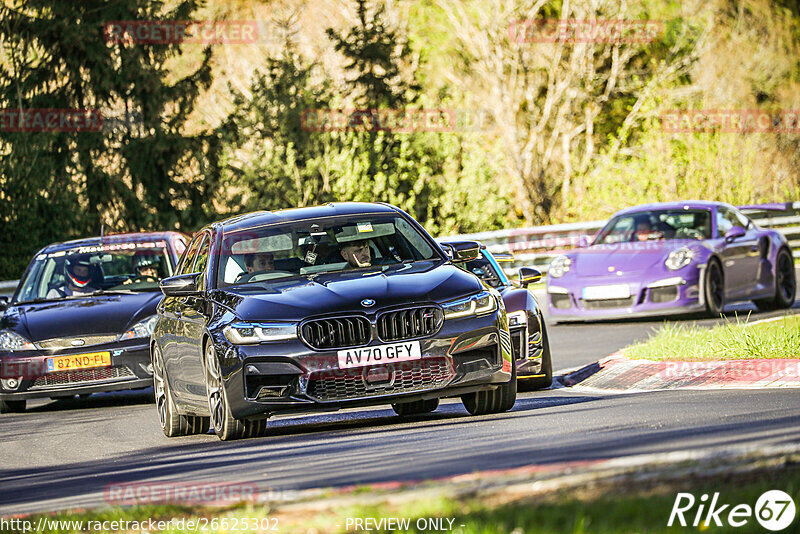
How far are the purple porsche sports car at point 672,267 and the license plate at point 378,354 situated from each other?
32.3 feet

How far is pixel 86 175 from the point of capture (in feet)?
120

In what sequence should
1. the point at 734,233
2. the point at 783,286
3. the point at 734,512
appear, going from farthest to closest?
the point at 783,286 → the point at 734,233 → the point at 734,512

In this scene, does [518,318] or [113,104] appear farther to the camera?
[113,104]

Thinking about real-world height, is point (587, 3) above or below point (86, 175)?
above

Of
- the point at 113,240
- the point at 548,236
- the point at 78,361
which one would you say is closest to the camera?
the point at 78,361

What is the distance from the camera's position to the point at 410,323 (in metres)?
9.56

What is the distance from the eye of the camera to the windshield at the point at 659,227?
20078 mm

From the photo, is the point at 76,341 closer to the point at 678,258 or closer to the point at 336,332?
the point at 336,332

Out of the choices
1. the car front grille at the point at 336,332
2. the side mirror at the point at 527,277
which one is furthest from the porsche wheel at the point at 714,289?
the car front grille at the point at 336,332

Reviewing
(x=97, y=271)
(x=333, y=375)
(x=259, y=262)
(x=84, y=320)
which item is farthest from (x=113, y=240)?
(x=333, y=375)

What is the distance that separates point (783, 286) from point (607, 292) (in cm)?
297

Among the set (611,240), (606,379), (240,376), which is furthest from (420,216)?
(240,376)

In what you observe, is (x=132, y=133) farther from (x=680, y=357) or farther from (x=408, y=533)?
(x=408, y=533)

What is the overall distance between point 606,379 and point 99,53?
25.4 metres
